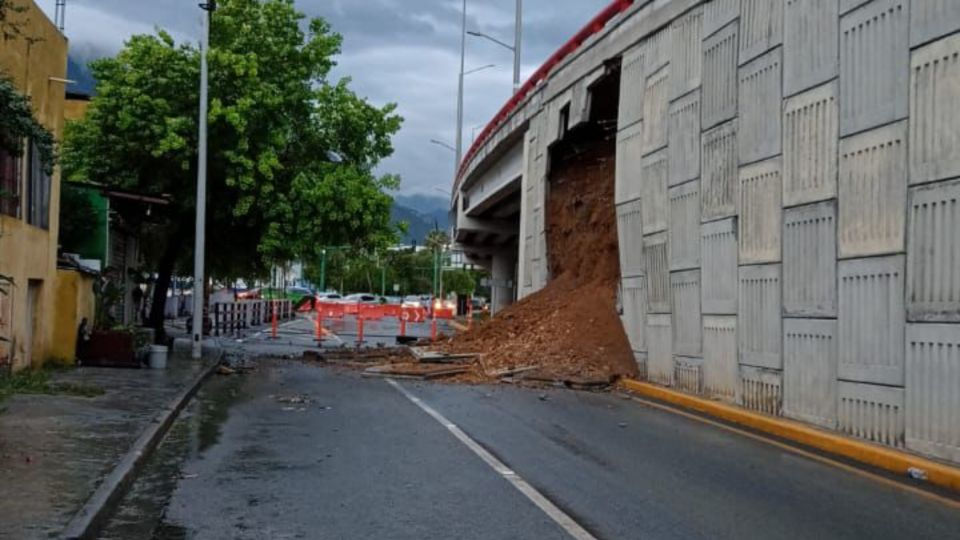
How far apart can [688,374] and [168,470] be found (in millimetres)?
9408

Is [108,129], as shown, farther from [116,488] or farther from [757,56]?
[116,488]

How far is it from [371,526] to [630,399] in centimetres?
1012

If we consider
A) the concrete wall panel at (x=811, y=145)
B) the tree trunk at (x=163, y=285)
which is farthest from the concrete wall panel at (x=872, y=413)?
the tree trunk at (x=163, y=285)

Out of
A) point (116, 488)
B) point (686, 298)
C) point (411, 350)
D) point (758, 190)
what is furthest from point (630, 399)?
point (116, 488)

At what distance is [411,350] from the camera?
80.1ft

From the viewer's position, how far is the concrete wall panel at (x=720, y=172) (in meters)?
15.1

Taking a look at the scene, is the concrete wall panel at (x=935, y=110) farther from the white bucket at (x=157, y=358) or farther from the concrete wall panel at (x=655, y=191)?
the white bucket at (x=157, y=358)

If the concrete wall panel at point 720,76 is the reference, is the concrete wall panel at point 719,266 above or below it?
below

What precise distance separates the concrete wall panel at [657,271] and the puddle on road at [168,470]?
24.3ft

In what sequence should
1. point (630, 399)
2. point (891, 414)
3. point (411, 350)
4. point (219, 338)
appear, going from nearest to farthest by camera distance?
point (891, 414) → point (630, 399) → point (411, 350) → point (219, 338)

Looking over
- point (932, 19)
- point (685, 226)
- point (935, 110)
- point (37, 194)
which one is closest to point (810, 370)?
point (935, 110)

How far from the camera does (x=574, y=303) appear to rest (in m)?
22.1

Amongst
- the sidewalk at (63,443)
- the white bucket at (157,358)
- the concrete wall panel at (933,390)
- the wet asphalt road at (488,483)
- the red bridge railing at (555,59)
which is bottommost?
the wet asphalt road at (488,483)

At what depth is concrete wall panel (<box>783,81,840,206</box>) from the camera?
12.3m
